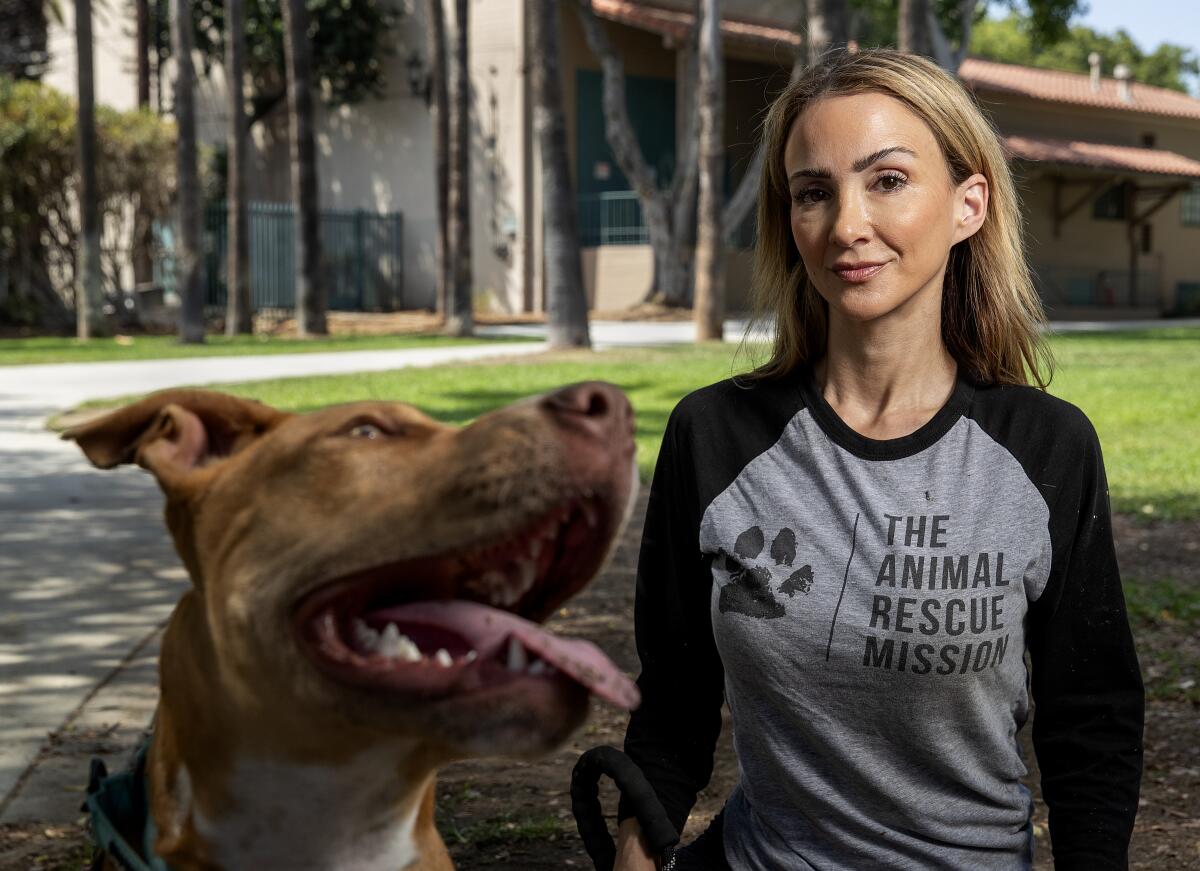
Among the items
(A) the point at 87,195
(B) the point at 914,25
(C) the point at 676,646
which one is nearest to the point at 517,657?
(C) the point at 676,646

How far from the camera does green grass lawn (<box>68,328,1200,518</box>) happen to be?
9.57 metres

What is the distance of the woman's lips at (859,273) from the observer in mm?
2580

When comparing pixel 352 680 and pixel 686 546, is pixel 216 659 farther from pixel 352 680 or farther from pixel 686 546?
pixel 686 546

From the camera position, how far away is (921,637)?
2.39 metres

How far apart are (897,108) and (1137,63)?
74.0 m

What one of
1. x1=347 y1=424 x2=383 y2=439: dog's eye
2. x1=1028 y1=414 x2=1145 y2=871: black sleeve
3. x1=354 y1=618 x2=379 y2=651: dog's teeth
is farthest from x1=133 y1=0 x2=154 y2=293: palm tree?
x1=354 y1=618 x2=379 y2=651: dog's teeth

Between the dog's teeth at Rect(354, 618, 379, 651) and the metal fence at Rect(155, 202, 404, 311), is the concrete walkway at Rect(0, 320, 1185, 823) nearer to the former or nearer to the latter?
the dog's teeth at Rect(354, 618, 379, 651)

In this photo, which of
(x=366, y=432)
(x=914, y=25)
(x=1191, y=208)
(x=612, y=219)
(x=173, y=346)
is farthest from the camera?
(x=1191, y=208)

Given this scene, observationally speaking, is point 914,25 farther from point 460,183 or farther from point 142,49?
point 142,49

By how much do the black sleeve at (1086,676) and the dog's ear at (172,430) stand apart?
1.33 m

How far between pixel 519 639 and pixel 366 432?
37 cm

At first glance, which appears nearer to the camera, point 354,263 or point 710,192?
point 710,192

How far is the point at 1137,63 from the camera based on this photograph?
70.2m

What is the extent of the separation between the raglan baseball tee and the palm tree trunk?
1876 cm
